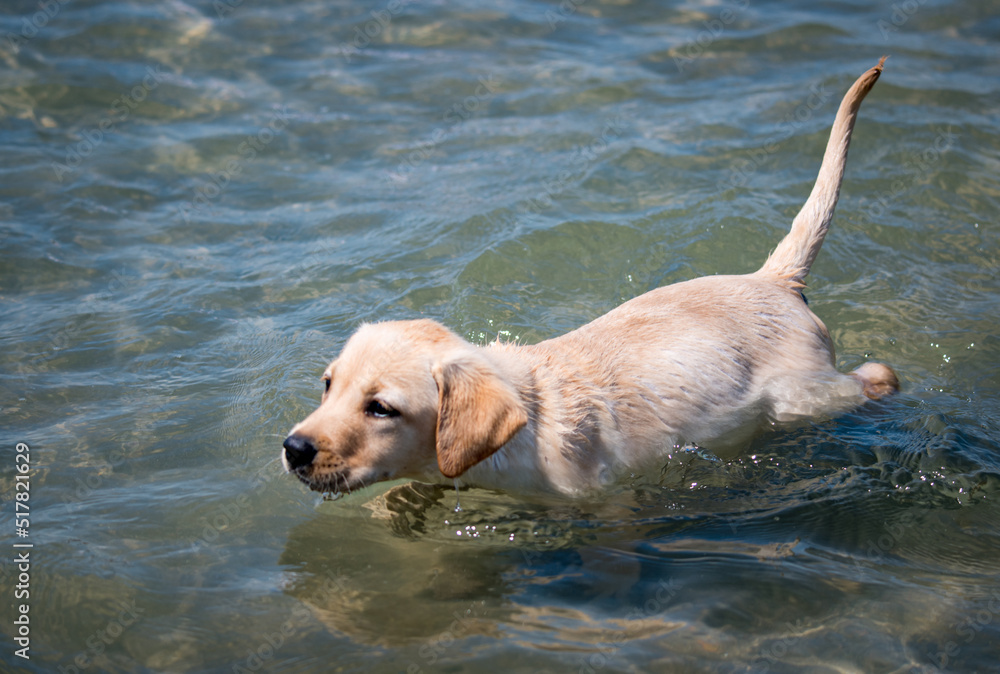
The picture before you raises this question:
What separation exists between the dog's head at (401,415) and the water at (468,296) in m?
0.57

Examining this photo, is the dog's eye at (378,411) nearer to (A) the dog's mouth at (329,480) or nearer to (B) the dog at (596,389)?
(B) the dog at (596,389)

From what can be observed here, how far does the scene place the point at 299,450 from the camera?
3781 mm

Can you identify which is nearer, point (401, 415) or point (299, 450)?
point (299, 450)

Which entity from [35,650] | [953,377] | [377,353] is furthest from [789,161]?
[35,650]

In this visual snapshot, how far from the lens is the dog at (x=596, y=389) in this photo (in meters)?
3.89

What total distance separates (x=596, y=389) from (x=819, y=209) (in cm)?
194

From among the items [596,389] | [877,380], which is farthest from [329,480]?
[877,380]

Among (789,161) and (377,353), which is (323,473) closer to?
(377,353)

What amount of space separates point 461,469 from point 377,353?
68 cm

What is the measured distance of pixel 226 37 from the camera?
36.8ft

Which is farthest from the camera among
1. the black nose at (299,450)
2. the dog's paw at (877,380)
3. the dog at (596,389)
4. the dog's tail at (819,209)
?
the dog's paw at (877,380)

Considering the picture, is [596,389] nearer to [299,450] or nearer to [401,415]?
[401,415]

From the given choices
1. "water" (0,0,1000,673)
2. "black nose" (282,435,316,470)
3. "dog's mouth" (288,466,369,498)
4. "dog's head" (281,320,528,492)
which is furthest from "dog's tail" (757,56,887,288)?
"black nose" (282,435,316,470)

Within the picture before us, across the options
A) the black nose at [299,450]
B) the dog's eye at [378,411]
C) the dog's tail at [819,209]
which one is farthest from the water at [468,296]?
the dog's tail at [819,209]
